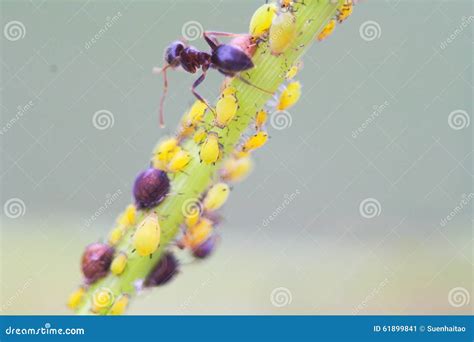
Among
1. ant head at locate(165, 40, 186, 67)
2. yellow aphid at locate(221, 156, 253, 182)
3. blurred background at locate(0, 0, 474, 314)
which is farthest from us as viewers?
blurred background at locate(0, 0, 474, 314)

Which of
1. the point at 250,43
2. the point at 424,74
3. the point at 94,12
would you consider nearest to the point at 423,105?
the point at 424,74

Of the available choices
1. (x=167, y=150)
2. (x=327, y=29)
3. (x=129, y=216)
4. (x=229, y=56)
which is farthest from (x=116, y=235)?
(x=327, y=29)

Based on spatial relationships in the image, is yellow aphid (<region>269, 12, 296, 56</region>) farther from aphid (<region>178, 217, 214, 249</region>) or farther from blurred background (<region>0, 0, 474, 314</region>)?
blurred background (<region>0, 0, 474, 314</region>)

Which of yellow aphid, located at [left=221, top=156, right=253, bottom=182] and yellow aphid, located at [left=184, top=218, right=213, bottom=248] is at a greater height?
yellow aphid, located at [left=221, top=156, right=253, bottom=182]

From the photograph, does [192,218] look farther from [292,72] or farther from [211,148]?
[292,72]

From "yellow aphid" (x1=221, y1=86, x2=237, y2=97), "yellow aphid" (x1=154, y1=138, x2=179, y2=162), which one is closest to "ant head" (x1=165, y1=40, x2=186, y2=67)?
"yellow aphid" (x1=154, y1=138, x2=179, y2=162)

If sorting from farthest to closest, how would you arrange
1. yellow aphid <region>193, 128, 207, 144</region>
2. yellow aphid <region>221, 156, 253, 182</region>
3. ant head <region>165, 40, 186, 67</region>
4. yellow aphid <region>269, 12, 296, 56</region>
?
ant head <region>165, 40, 186, 67</region>, yellow aphid <region>221, 156, 253, 182</region>, yellow aphid <region>193, 128, 207, 144</region>, yellow aphid <region>269, 12, 296, 56</region>

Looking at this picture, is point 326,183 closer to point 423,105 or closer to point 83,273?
point 423,105
